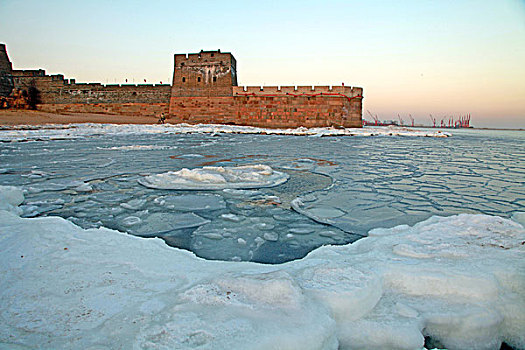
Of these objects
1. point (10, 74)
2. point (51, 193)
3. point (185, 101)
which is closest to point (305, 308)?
point (51, 193)

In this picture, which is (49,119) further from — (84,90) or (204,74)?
(204,74)

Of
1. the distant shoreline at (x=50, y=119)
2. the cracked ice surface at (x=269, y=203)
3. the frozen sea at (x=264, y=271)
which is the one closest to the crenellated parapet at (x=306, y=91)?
the distant shoreline at (x=50, y=119)

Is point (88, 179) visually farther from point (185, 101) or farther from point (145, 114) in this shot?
point (145, 114)

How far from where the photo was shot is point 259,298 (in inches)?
40.2

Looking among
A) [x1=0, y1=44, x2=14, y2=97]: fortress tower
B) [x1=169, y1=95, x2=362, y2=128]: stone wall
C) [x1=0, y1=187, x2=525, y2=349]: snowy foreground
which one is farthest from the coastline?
[x1=0, y1=187, x2=525, y2=349]: snowy foreground

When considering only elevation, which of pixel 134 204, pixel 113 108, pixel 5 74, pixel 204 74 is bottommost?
pixel 134 204

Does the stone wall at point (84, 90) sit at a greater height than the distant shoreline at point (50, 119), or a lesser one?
greater

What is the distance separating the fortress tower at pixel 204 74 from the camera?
1798 centimetres

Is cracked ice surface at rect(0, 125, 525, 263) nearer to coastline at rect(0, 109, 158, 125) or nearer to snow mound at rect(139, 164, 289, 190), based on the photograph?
snow mound at rect(139, 164, 289, 190)

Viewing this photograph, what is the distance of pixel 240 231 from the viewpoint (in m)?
1.95

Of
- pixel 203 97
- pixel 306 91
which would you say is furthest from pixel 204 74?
pixel 306 91

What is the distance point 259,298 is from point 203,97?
1865 centimetres

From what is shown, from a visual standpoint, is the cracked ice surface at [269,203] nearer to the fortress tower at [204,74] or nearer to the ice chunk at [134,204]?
the ice chunk at [134,204]

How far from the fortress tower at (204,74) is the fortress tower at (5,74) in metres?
11.6
